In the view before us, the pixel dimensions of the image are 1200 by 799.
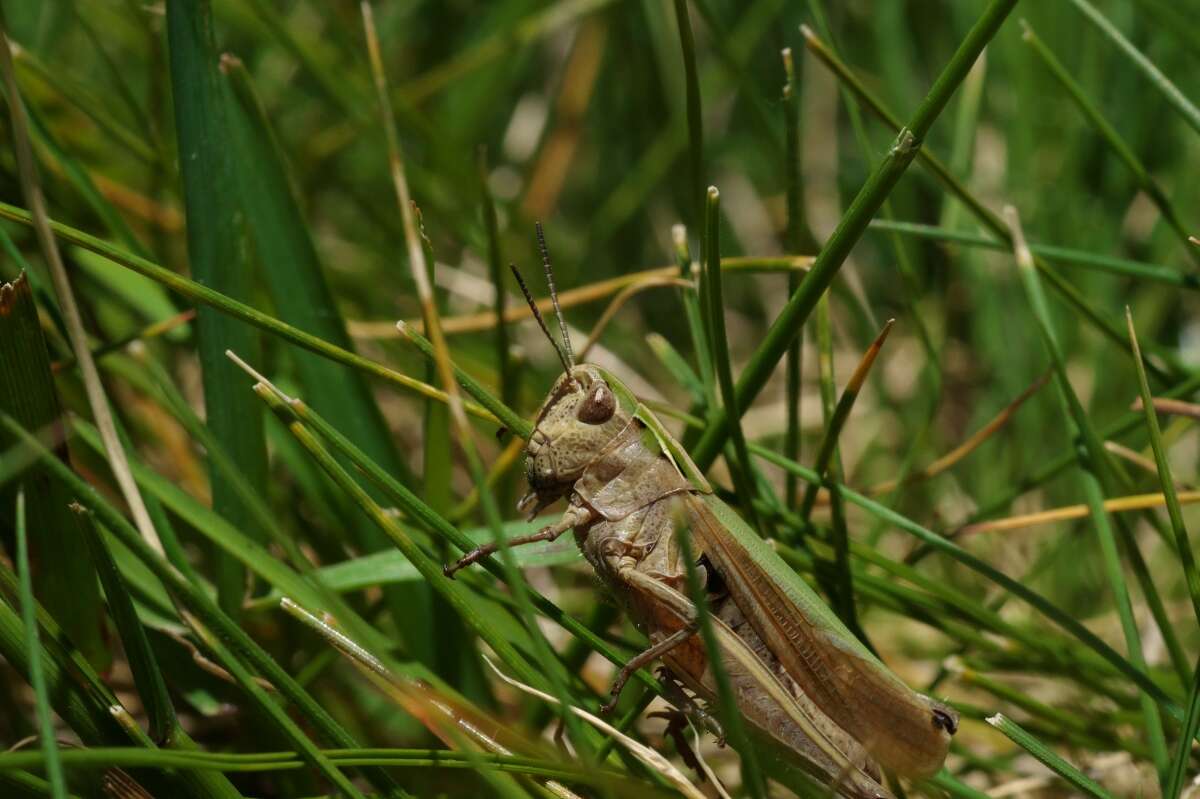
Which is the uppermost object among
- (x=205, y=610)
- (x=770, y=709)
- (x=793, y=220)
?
(x=793, y=220)

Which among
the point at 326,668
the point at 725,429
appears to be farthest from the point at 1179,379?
the point at 326,668

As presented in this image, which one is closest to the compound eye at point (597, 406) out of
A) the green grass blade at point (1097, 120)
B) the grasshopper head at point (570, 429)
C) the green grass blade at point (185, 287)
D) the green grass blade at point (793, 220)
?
the grasshopper head at point (570, 429)

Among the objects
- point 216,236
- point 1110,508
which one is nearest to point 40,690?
point 216,236

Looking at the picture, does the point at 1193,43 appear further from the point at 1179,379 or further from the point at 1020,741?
the point at 1020,741

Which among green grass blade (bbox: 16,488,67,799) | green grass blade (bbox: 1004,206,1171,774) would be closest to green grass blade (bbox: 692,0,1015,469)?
green grass blade (bbox: 1004,206,1171,774)

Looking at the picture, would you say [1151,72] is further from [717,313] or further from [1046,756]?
[1046,756]

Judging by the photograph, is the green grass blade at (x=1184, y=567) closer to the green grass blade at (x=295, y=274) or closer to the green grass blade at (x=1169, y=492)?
the green grass blade at (x=1169, y=492)

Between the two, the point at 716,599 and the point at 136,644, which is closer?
the point at 136,644

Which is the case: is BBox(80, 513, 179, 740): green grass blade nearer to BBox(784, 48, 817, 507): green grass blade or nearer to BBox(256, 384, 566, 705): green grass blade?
BBox(256, 384, 566, 705): green grass blade
